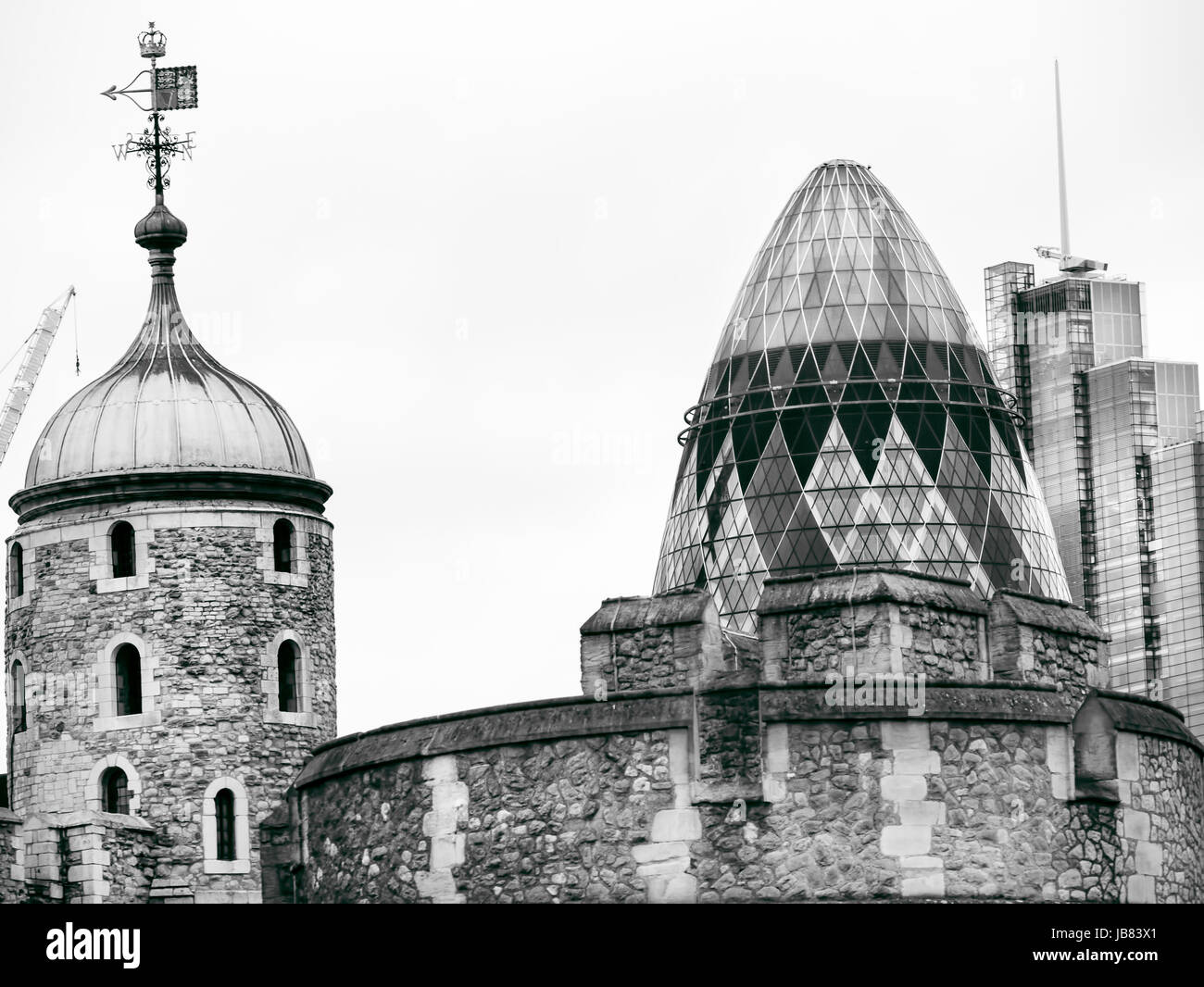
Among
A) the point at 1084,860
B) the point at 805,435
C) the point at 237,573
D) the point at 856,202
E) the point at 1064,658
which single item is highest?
the point at 856,202

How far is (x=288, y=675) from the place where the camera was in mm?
55344

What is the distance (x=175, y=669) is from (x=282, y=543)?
10.4ft

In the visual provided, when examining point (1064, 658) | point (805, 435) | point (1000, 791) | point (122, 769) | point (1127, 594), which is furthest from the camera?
point (1127, 594)

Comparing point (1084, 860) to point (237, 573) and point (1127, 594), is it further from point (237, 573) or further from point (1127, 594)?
point (1127, 594)

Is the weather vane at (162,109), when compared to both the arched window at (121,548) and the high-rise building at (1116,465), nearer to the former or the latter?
the arched window at (121,548)

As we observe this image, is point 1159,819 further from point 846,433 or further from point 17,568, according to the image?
point 846,433

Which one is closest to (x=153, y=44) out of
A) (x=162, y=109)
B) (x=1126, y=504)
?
(x=162, y=109)

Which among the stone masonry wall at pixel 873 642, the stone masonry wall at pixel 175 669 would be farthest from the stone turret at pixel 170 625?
the stone masonry wall at pixel 873 642

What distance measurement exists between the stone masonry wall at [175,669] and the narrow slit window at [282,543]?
0.59ft

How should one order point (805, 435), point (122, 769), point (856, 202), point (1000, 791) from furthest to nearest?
point (856, 202) → point (805, 435) → point (122, 769) → point (1000, 791)

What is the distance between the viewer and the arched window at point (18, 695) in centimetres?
5588

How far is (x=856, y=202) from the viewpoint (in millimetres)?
76250

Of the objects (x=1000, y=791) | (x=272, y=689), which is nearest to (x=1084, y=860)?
(x=1000, y=791)

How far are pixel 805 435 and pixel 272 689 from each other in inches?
794
